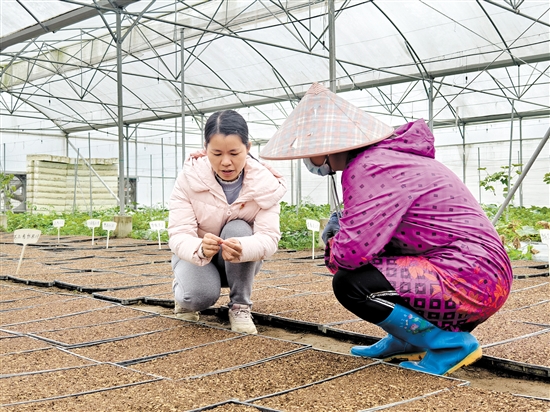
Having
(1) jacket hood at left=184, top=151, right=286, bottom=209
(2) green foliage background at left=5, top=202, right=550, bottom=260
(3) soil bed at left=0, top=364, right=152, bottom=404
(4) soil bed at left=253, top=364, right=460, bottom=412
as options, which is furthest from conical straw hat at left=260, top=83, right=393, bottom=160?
(2) green foliage background at left=5, top=202, right=550, bottom=260

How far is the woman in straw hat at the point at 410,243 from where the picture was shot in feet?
5.05

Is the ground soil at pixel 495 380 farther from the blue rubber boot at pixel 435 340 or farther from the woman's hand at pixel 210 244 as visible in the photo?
the woman's hand at pixel 210 244

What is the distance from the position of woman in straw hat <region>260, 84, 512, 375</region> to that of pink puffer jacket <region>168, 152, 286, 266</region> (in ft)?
1.84

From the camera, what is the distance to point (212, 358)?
73.1 inches

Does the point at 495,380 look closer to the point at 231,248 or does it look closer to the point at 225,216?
the point at 231,248

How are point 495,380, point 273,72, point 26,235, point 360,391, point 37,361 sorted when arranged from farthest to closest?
1. point 273,72
2. point 26,235
3. point 37,361
4. point 495,380
5. point 360,391

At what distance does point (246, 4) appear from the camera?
10492mm

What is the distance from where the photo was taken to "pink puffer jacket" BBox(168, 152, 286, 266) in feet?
7.24

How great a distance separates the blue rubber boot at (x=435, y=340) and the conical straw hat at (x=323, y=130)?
0.48 m

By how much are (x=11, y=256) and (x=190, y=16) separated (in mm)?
6728

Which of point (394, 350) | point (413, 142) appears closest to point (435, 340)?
point (394, 350)

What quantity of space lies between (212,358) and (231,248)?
39 cm

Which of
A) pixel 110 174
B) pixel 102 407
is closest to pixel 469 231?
pixel 102 407

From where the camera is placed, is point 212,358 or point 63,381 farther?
point 212,358
